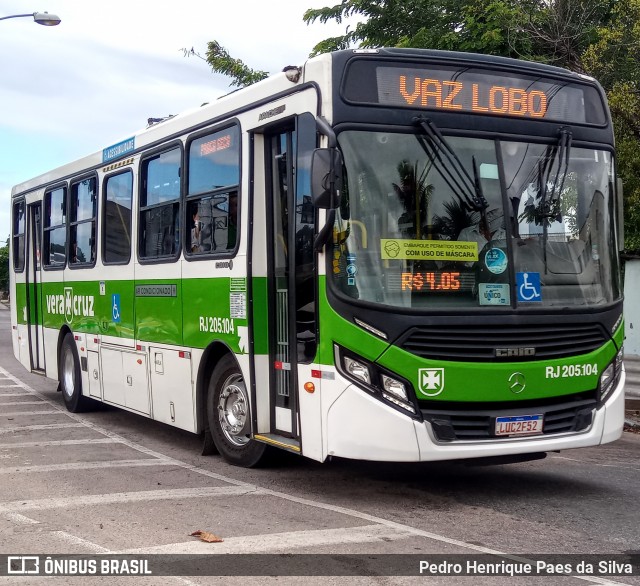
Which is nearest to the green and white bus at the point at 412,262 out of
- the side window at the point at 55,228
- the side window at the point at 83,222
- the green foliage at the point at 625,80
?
the side window at the point at 83,222

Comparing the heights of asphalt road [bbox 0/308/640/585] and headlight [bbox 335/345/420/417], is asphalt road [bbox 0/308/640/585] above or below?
below

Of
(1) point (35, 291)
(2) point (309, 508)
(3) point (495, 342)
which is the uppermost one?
(1) point (35, 291)

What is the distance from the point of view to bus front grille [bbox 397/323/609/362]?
702 cm

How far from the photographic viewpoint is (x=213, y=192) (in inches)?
358

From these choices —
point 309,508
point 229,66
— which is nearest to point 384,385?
point 309,508

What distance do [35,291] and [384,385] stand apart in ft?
31.3

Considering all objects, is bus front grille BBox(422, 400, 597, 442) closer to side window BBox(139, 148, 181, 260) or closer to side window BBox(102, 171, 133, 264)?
side window BBox(139, 148, 181, 260)

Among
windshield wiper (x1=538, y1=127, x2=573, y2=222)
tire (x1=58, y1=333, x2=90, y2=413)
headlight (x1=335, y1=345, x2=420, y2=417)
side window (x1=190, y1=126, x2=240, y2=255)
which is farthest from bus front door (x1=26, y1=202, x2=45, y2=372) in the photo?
windshield wiper (x1=538, y1=127, x2=573, y2=222)

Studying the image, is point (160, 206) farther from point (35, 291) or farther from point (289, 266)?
point (35, 291)

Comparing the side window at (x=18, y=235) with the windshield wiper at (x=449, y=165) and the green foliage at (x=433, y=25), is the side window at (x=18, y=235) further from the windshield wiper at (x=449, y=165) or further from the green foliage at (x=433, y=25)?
the windshield wiper at (x=449, y=165)

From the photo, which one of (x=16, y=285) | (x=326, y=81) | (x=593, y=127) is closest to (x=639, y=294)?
(x=593, y=127)

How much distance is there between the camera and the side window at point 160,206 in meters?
9.91

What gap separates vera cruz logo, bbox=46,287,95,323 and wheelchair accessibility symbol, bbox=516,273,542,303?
22.1ft

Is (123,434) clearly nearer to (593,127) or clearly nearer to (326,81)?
(326,81)
